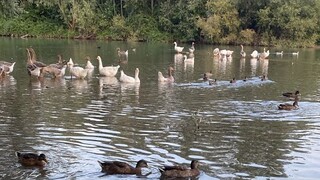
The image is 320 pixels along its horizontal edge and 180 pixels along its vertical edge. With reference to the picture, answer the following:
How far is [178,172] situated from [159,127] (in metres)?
4.91

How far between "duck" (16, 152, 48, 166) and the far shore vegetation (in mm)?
53098

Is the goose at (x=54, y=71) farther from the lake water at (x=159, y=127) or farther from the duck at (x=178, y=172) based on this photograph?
the duck at (x=178, y=172)

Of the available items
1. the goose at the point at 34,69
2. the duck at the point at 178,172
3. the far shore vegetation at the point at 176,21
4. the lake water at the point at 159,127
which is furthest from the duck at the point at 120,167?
the far shore vegetation at the point at 176,21

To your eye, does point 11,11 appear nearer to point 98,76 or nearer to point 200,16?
point 98,76

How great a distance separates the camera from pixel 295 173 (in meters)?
12.3

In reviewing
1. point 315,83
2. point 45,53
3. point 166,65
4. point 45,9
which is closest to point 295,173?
point 315,83

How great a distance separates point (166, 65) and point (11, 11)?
Answer: 13.3m

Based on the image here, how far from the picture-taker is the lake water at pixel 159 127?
12508 mm

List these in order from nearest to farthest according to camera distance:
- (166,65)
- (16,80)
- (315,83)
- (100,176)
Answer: (100,176), (16,80), (315,83), (166,65)

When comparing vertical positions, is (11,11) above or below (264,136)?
above

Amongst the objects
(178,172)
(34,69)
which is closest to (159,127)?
(178,172)

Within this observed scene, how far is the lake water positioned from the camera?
12.5m

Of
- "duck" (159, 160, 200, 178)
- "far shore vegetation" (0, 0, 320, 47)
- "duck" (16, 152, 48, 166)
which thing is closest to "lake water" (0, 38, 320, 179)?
"duck" (16, 152, 48, 166)

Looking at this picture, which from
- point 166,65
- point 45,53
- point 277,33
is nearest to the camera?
point 166,65
